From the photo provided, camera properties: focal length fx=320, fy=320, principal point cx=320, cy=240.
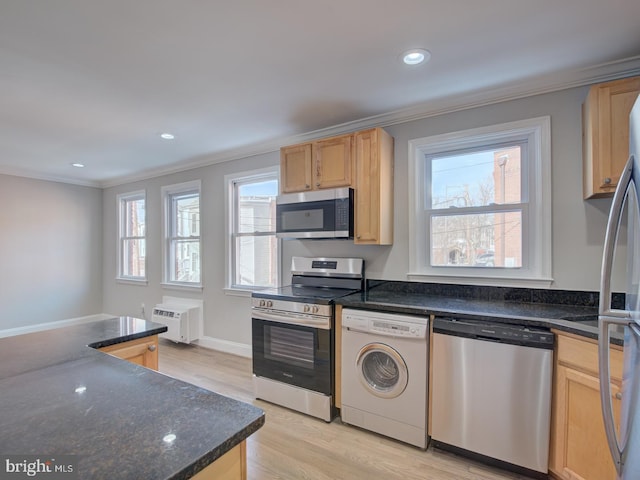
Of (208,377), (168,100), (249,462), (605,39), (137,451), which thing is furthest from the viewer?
(208,377)

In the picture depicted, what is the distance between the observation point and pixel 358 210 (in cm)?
279

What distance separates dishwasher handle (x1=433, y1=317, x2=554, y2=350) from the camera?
1802mm

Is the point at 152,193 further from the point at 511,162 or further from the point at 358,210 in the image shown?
the point at 511,162

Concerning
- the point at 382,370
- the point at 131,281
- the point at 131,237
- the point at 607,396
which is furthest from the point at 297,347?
the point at 131,237

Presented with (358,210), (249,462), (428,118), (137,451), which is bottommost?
(249,462)

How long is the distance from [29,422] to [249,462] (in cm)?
162

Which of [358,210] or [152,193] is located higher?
[152,193]

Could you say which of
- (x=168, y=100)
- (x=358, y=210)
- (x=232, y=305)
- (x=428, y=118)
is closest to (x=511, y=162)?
(x=428, y=118)

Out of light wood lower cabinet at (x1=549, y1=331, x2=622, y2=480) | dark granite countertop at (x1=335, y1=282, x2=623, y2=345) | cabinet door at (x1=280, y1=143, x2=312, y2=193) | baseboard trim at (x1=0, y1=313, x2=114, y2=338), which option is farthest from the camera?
baseboard trim at (x1=0, y1=313, x2=114, y2=338)

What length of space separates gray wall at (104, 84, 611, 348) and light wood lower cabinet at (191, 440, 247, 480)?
7.34ft

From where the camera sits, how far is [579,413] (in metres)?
1.68

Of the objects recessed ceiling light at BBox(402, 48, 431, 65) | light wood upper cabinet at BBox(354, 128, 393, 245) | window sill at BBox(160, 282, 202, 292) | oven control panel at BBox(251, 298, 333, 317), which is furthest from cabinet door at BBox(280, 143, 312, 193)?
window sill at BBox(160, 282, 202, 292)

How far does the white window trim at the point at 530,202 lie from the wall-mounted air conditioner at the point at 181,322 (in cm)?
299

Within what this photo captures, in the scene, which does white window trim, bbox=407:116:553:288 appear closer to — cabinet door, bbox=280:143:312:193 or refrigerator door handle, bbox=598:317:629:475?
cabinet door, bbox=280:143:312:193
